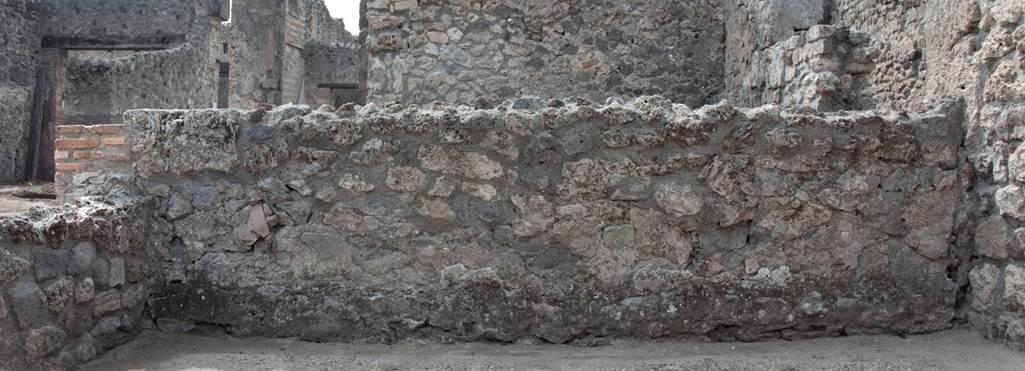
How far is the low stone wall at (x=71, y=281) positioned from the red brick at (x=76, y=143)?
0.44m

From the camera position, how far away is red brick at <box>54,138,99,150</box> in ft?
12.9

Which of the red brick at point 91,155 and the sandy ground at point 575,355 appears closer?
the sandy ground at point 575,355

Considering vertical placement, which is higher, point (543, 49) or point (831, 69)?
point (543, 49)

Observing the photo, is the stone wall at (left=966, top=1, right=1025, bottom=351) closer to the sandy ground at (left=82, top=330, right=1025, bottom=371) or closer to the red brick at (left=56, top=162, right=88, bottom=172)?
the sandy ground at (left=82, top=330, right=1025, bottom=371)

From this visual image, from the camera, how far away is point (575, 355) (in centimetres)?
356

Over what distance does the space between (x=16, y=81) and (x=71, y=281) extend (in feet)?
38.4

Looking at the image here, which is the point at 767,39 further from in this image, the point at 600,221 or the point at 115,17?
the point at 115,17

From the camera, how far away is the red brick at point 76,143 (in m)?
3.92

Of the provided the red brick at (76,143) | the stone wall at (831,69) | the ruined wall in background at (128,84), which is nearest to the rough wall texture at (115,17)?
the ruined wall in background at (128,84)

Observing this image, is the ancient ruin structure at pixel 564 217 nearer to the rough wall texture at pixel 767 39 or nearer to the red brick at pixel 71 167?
the red brick at pixel 71 167

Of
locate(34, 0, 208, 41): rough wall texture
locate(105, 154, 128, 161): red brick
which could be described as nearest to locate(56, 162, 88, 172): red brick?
locate(105, 154, 128, 161): red brick

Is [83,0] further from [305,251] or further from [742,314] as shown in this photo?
[742,314]

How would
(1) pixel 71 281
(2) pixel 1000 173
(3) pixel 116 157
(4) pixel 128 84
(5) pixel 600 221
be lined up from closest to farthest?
(1) pixel 71 281 < (2) pixel 1000 173 < (5) pixel 600 221 < (3) pixel 116 157 < (4) pixel 128 84

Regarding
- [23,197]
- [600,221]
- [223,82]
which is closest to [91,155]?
[600,221]
